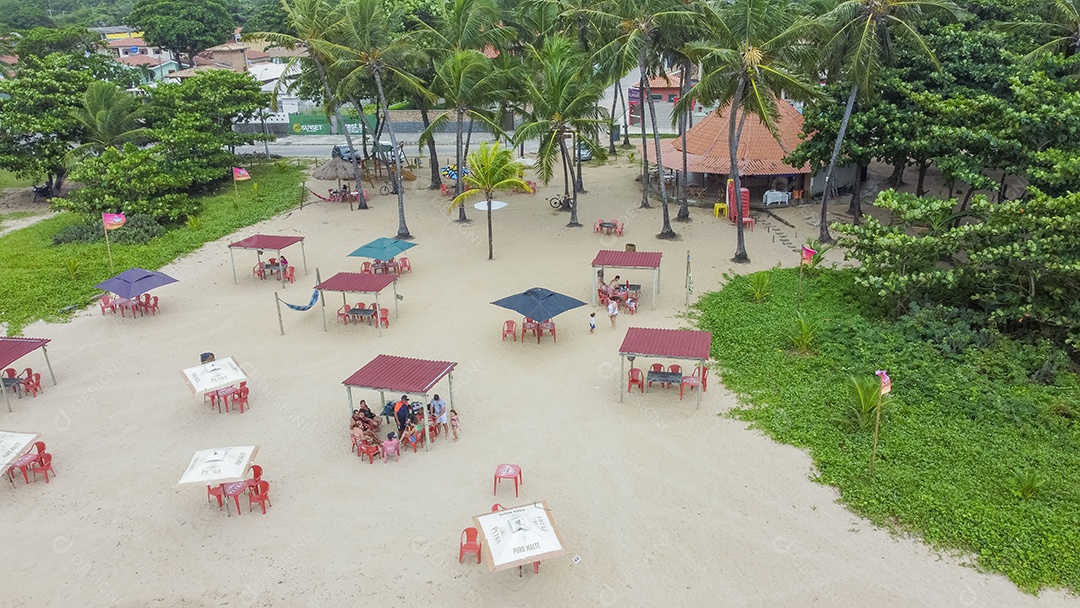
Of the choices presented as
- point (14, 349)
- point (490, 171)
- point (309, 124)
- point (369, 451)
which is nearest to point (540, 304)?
point (369, 451)

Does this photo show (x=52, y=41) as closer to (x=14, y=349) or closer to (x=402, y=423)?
(x=14, y=349)

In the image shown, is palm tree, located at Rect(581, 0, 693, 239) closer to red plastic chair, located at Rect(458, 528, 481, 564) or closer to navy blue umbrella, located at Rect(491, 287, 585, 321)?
navy blue umbrella, located at Rect(491, 287, 585, 321)

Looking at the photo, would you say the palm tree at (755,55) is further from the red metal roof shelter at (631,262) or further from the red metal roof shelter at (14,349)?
the red metal roof shelter at (14,349)

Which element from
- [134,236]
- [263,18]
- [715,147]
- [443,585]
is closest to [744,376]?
[443,585]

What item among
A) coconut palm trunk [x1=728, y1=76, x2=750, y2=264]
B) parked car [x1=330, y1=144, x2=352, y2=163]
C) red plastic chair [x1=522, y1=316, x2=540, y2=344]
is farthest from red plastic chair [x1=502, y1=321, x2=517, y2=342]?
parked car [x1=330, y1=144, x2=352, y2=163]

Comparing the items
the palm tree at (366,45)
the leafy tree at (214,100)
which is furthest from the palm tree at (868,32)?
the leafy tree at (214,100)

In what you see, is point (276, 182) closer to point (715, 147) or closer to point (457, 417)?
point (715, 147)
